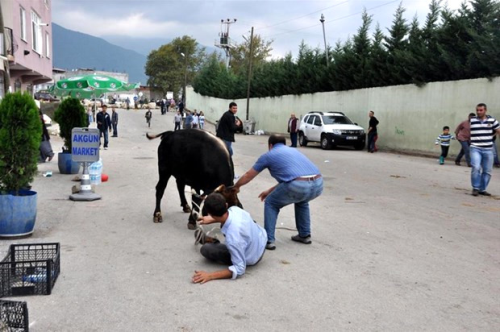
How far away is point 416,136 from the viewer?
22094mm

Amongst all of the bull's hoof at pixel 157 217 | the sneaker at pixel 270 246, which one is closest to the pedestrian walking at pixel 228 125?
the bull's hoof at pixel 157 217

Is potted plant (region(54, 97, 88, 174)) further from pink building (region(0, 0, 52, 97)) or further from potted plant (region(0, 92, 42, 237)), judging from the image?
potted plant (region(0, 92, 42, 237))

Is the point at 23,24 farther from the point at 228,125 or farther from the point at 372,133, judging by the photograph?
the point at 372,133

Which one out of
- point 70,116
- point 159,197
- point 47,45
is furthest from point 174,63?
point 159,197

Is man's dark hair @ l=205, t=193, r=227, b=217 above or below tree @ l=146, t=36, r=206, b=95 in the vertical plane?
below

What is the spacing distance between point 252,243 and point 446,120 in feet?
56.3

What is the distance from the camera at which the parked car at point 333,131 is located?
77.6 feet

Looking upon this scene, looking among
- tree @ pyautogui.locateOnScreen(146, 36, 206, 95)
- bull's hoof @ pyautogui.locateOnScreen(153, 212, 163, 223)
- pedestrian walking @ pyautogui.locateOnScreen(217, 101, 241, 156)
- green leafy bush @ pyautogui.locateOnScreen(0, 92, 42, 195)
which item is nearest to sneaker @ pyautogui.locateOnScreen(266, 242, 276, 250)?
bull's hoof @ pyautogui.locateOnScreen(153, 212, 163, 223)

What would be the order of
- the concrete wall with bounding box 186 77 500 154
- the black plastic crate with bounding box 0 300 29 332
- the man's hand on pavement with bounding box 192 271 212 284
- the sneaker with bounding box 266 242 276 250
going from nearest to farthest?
the black plastic crate with bounding box 0 300 29 332 < the man's hand on pavement with bounding box 192 271 212 284 < the sneaker with bounding box 266 242 276 250 < the concrete wall with bounding box 186 77 500 154

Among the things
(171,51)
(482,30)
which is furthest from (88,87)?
(171,51)

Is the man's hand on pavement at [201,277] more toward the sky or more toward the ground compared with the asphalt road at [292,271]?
more toward the sky

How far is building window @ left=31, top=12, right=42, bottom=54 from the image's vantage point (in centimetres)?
2567

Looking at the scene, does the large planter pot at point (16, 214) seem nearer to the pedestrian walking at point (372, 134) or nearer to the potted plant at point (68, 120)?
the potted plant at point (68, 120)

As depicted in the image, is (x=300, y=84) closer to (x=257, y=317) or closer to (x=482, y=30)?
(x=482, y=30)
